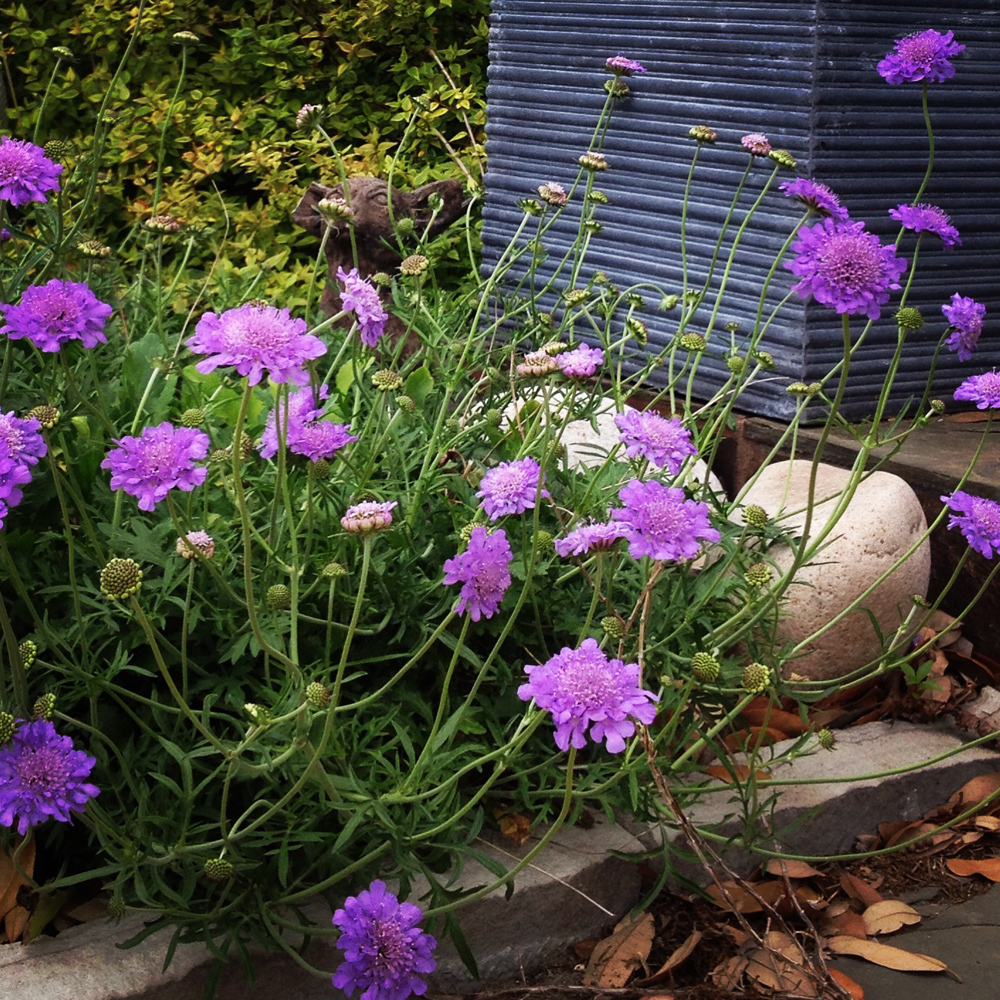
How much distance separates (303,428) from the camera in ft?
4.89

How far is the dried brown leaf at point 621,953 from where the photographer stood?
1764mm

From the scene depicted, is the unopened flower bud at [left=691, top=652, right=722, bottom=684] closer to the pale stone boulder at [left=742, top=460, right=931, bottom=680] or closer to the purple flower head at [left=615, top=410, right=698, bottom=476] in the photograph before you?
the purple flower head at [left=615, top=410, right=698, bottom=476]

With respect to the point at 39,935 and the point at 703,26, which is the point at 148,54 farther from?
the point at 39,935

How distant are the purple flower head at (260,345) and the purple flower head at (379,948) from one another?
608mm

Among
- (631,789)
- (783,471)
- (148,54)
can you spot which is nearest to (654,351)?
(783,471)

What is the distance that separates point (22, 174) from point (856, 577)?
5.40 ft

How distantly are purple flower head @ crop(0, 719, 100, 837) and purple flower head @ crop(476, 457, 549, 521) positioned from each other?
58 centimetres

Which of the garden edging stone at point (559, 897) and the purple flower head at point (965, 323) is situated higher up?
the purple flower head at point (965, 323)

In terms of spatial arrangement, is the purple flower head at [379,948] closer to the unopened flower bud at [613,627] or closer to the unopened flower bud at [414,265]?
the unopened flower bud at [613,627]

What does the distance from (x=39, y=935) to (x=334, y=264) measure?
99.4 inches

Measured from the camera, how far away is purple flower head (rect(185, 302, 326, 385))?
114cm

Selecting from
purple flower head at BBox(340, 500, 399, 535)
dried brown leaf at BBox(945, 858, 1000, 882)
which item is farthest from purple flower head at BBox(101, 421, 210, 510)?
dried brown leaf at BBox(945, 858, 1000, 882)

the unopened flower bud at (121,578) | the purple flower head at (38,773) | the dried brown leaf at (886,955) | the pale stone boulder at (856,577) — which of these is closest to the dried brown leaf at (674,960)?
the dried brown leaf at (886,955)

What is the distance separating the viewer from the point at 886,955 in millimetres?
1837
